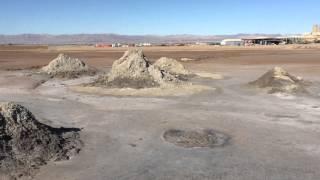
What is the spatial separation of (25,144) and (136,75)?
1516 cm

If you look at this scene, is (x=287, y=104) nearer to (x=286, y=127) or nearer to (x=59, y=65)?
(x=286, y=127)

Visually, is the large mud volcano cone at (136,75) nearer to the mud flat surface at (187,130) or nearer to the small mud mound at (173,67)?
the mud flat surface at (187,130)

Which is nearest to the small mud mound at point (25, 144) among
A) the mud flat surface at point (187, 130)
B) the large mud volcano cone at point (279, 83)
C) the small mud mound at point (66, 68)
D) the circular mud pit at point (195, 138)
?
the mud flat surface at point (187, 130)

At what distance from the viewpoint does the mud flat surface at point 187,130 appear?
11.4 metres

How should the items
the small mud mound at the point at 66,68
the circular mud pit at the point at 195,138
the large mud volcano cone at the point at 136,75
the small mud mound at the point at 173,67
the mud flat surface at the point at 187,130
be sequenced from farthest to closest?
the small mud mound at the point at 66,68 < the small mud mound at the point at 173,67 < the large mud volcano cone at the point at 136,75 < the circular mud pit at the point at 195,138 < the mud flat surface at the point at 187,130

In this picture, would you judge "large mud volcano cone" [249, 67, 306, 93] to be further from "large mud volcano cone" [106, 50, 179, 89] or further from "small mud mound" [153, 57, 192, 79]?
"small mud mound" [153, 57, 192, 79]

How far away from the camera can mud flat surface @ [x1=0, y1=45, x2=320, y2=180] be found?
11438mm

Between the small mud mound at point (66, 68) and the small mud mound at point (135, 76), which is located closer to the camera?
the small mud mound at point (135, 76)

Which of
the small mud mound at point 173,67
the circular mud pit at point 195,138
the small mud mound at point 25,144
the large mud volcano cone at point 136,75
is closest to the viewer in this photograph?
the small mud mound at point 25,144

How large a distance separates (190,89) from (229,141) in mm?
11357

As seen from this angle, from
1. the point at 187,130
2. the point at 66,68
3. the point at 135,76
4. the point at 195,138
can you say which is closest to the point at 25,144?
the point at 195,138

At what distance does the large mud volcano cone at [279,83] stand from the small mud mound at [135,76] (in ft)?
14.8

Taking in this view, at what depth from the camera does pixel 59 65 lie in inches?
1446

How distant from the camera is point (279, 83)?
84.7 ft
